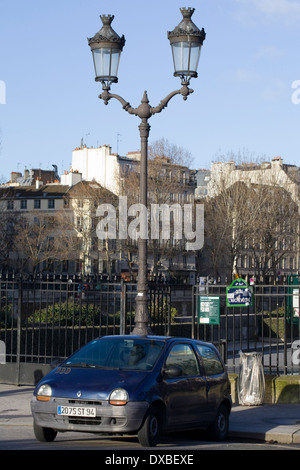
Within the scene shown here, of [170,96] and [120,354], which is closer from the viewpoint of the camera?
[120,354]

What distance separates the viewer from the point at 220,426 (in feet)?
36.1

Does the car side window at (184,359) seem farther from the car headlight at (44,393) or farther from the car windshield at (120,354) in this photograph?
the car headlight at (44,393)

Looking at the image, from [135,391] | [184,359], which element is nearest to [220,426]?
[184,359]

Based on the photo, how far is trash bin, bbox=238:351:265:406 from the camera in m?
13.9

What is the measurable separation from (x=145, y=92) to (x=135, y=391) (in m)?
6.70

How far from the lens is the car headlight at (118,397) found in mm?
9164

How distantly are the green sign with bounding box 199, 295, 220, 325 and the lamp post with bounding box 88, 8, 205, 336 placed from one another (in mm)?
1514

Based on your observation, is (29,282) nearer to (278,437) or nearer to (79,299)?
(79,299)

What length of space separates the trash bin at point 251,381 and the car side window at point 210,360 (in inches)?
91.6

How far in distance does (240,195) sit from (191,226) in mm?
5846

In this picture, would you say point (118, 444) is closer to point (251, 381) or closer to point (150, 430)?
point (150, 430)

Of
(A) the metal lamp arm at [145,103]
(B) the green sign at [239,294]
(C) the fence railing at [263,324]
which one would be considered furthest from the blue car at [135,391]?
(A) the metal lamp arm at [145,103]

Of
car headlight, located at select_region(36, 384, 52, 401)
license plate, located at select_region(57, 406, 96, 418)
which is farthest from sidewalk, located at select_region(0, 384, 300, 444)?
license plate, located at select_region(57, 406, 96, 418)

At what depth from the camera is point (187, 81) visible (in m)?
14.2
